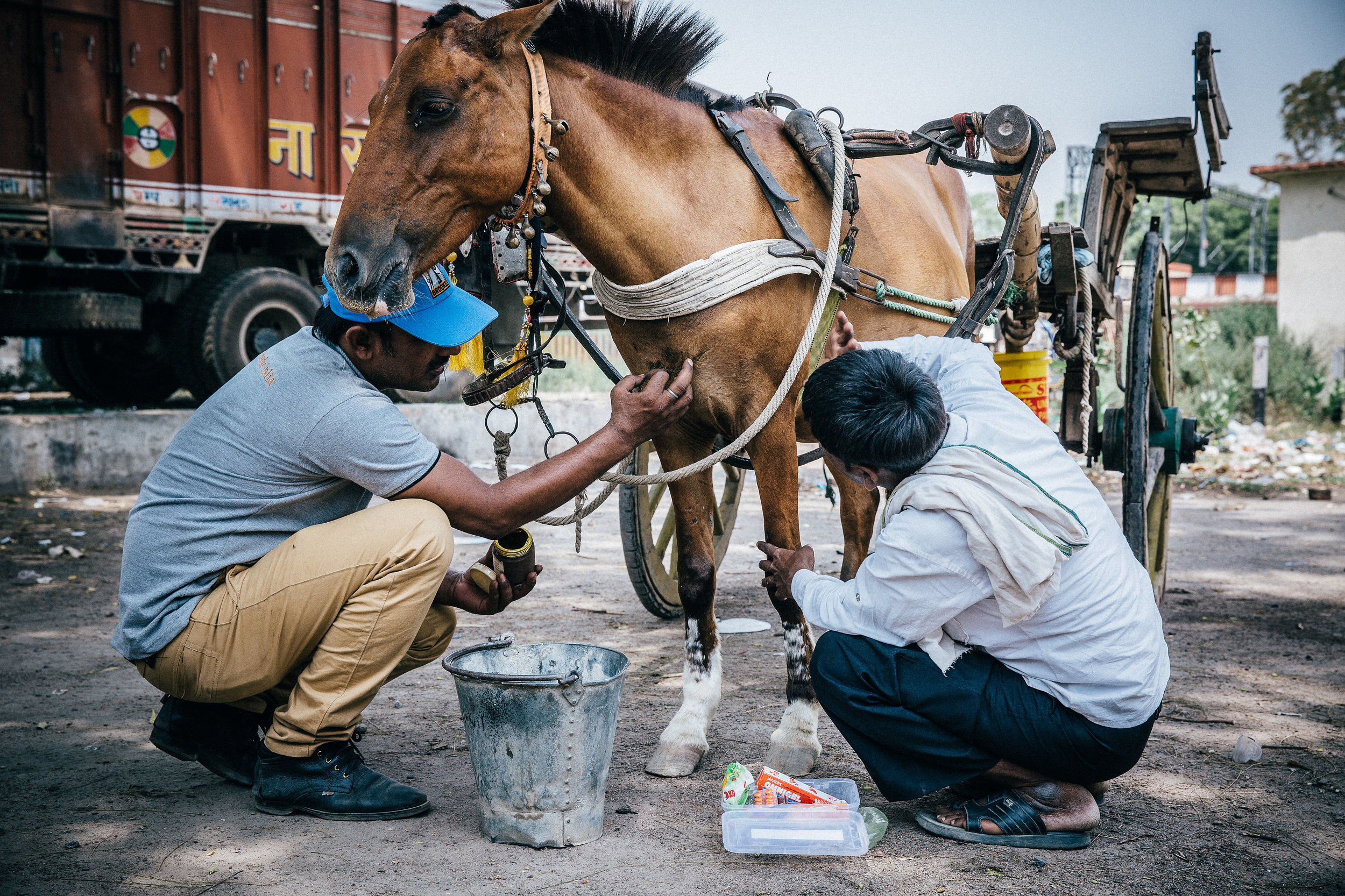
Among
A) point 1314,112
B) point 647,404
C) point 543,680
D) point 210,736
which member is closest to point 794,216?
point 647,404

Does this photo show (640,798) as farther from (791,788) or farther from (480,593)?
(480,593)

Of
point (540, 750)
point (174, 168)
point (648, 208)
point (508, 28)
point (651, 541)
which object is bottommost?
point (540, 750)

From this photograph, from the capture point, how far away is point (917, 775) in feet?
7.72

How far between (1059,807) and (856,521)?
1.44 m

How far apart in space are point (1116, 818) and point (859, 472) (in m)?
1.13

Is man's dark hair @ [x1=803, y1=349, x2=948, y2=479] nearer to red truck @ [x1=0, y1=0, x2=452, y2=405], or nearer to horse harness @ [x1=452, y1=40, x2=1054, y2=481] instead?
horse harness @ [x1=452, y1=40, x2=1054, y2=481]

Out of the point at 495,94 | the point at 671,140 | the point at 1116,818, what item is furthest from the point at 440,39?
the point at 1116,818

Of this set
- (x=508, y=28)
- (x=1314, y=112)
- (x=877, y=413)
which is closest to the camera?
(x=877, y=413)

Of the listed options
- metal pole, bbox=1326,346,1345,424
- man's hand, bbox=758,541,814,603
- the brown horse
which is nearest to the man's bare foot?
the brown horse

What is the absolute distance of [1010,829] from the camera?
2.33m

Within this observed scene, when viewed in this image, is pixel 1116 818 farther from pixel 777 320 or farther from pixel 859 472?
pixel 777 320

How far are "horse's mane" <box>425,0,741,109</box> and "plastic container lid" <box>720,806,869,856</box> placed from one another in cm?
193

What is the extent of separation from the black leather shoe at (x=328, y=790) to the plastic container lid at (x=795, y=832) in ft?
2.67

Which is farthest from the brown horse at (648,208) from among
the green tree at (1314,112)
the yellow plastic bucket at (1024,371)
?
the green tree at (1314,112)
